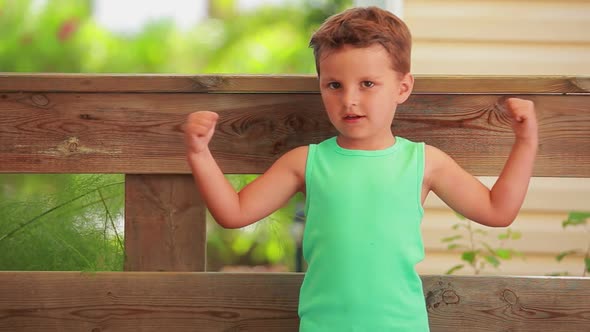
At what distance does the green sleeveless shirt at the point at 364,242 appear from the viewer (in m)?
1.85

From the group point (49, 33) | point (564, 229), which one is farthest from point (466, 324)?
point (49, 33)

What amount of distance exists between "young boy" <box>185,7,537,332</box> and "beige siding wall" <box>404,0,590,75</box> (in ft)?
5.88

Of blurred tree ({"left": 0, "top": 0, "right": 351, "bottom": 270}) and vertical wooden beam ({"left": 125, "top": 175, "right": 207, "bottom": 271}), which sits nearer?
vertical wooden beam ({"left": 125, "top": 175, "right": 207, "bottom": 271})

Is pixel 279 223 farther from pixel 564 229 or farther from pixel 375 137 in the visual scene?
pixel 564 229

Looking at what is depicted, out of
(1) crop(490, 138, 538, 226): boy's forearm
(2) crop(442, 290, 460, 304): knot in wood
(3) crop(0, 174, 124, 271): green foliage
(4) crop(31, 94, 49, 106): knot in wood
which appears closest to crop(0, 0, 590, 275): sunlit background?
(3) crop(0, 174, 124, 271): green foliage

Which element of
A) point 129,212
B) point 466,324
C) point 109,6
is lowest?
point 466,324

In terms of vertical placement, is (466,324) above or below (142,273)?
below

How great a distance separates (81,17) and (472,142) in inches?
219

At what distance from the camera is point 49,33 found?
693 centimetres

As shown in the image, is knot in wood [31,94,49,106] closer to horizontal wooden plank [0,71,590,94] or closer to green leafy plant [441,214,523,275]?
horizontal wooden plank [0,71,590,94]

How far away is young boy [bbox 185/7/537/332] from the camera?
185 centimetres

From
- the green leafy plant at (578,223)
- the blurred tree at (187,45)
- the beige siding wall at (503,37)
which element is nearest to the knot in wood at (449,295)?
the green leafy plant at (578,223)

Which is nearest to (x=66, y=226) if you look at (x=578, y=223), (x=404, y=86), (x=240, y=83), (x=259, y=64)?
(x=240, y=83)

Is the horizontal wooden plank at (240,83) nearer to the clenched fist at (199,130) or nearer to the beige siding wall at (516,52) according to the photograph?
the clenched fist at (199,130)
